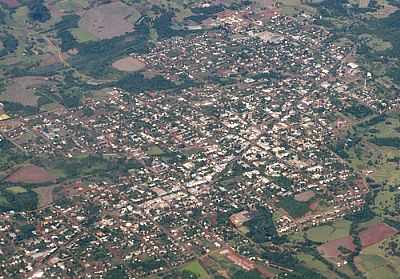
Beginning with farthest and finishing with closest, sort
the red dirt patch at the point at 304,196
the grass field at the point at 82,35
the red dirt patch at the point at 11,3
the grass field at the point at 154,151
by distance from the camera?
the red dirt patch at the point at 11,3 < the grass field at the point at 82,35 < the grass field at the point at 154,151 < the red dirt patch at the point at 304,196

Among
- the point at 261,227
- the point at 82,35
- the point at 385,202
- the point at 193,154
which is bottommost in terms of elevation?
the point at 385,202

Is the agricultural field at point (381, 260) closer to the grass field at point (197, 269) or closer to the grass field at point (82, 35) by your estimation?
the grass field at point (197, 269)

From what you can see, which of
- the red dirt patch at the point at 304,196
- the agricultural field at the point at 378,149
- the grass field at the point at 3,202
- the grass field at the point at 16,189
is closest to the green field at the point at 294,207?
the red dirt patch at the point at 304,196

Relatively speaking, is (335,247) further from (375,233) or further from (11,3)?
(11,3)

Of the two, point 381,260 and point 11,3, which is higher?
point 11,3

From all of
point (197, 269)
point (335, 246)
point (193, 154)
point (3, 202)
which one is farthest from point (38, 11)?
point (335, 246)

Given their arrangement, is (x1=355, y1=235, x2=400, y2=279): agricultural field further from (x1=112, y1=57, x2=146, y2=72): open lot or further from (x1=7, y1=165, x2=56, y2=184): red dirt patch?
(x1=112, y1=57, x2=146, y2=72): open lot

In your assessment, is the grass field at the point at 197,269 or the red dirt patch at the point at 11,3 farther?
the red dirt patch at the point at 11,3
